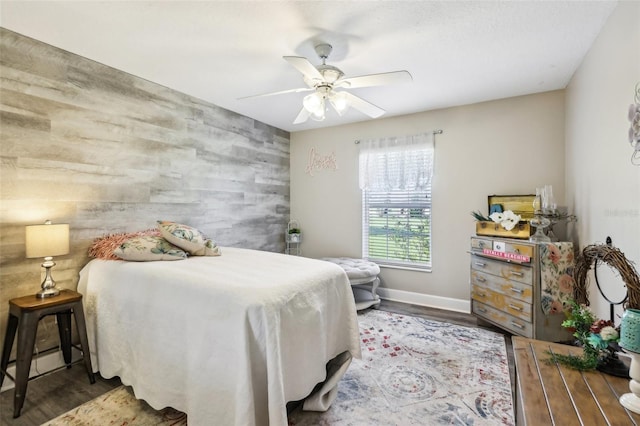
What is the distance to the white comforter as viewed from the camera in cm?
148

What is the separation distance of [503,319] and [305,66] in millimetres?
2889

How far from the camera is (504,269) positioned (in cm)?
296

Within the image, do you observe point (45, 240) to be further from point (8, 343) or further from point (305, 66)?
point (305, 66)

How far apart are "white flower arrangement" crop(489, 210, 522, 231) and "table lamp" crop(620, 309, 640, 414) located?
6.90ft

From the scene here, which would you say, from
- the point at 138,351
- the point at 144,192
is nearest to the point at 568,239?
the point at 138,351

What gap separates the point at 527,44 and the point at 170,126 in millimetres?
3311

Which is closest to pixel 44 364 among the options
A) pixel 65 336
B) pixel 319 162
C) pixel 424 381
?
pixel 65 336

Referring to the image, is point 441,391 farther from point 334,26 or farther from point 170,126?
point 170,126

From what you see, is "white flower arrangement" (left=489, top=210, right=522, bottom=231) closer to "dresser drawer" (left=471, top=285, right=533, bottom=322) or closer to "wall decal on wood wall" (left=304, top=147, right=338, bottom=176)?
"dresser drawer" (left=471, top=285, right=533, bottom=322)

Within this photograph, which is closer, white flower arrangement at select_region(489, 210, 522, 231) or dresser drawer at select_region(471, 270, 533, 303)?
dresser drawer at select_region(471, 270, 533, 303)

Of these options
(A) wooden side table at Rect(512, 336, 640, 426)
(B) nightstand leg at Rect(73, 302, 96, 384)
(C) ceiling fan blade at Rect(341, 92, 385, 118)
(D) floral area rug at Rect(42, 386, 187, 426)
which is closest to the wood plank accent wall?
(B) nightstand leg at Rect(73, 302, 96, 384)

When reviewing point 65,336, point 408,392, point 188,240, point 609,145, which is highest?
point 609,145

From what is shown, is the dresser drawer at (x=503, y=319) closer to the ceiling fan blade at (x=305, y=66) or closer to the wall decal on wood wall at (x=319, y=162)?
the wall decal on wood wall at (x=319, y=162)

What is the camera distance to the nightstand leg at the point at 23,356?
1877 millimetres
